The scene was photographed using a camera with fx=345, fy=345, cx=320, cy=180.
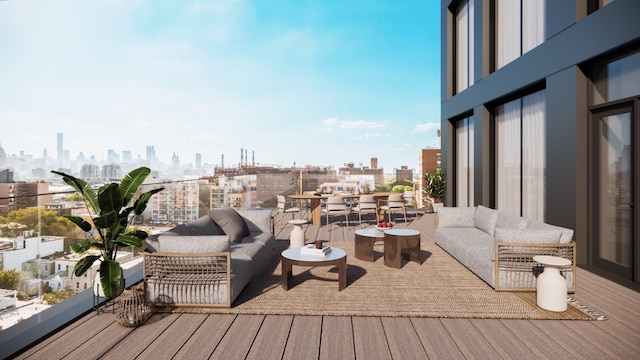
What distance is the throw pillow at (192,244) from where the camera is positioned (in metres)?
3.32

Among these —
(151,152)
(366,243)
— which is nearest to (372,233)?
(366,243)

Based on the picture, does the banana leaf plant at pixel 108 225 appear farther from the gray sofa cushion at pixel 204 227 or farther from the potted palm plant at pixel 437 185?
the potted palm plant at pixel 437 185

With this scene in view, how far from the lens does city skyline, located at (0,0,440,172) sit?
22.5 meters

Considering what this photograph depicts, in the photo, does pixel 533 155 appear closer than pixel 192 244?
No

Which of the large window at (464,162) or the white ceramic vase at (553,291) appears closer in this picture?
the white ceramic vase at (553,291)

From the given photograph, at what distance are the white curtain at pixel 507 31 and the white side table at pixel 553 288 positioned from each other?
202 inches

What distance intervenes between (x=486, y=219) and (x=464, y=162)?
4606 mm

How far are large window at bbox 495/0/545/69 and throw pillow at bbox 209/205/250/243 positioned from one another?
5.97 metres

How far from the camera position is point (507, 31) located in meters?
7.24

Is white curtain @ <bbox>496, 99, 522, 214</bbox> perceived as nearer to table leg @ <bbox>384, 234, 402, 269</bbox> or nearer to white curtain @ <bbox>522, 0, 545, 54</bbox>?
white curtain @ <bbox>522, 0, 545, 54</bbox>

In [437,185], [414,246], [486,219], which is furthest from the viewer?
[437,185]

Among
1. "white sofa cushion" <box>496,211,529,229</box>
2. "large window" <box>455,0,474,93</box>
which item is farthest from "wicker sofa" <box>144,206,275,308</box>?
"large window" <box>455,0,474,93</box>

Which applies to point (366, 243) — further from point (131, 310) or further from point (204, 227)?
point (131, 310)

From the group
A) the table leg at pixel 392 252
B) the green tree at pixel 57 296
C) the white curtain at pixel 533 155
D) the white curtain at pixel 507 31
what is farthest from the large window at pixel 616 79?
the green tree at pixel 57 296
